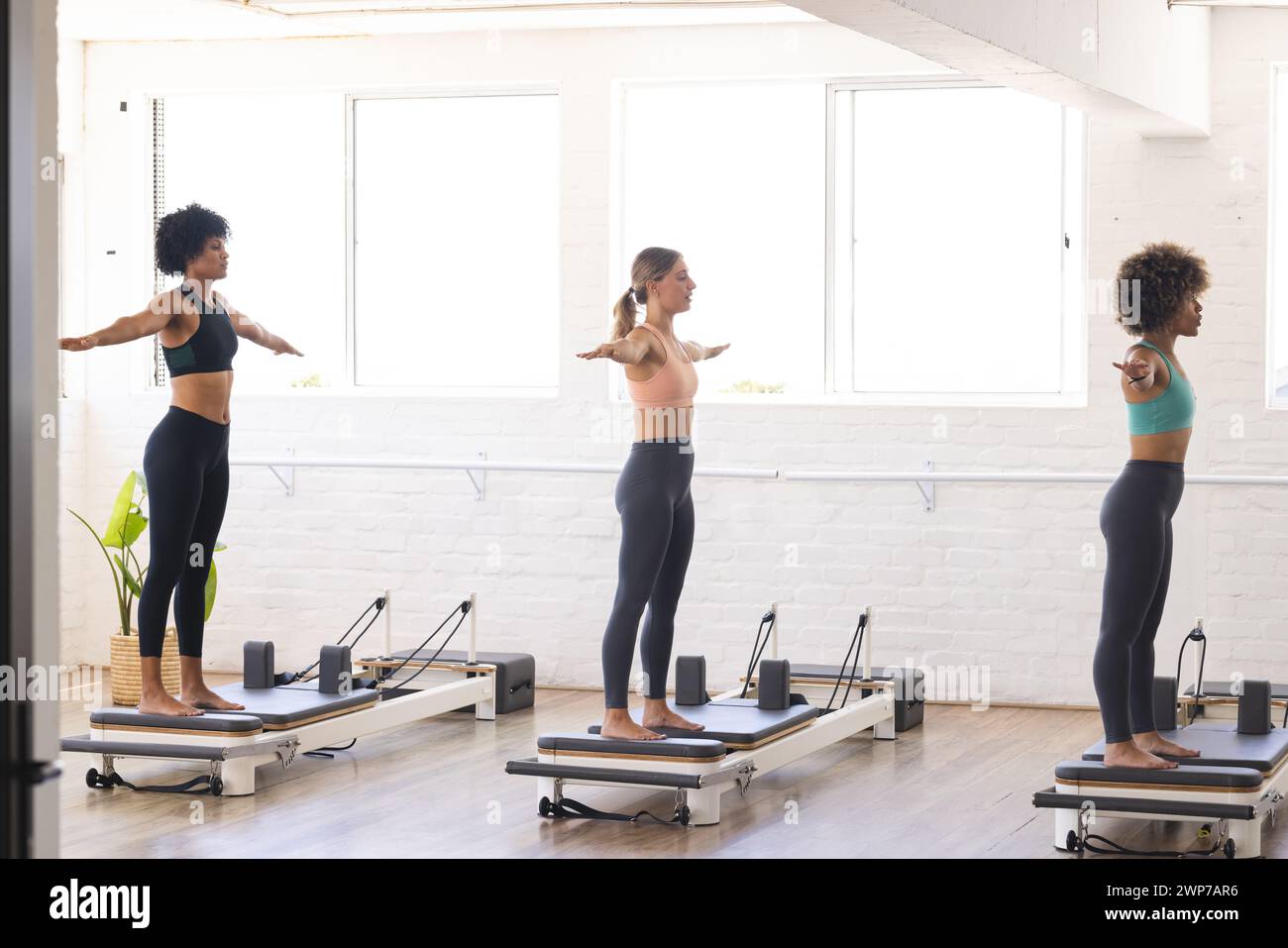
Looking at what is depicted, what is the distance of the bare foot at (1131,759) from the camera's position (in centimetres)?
424

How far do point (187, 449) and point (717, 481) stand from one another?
264 centimetres

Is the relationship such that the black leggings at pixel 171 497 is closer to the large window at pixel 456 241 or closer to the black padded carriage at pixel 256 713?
the black padded carriage at pixel 256 713

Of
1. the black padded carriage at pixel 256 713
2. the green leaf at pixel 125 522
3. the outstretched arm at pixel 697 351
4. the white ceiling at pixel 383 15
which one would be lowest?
the black padded carriage at pixel 256 713

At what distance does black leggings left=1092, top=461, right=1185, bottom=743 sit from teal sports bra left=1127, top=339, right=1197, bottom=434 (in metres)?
0.09

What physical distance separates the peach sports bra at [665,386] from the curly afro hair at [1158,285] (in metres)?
1.25

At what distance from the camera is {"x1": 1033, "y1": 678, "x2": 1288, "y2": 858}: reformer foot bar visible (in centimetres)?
414

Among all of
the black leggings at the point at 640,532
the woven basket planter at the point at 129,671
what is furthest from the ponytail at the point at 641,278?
the woven basket planter at the point at 129,671

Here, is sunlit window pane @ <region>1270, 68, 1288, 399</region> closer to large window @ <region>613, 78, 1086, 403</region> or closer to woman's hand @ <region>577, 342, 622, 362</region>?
large window @ <region>613, 78, 1086, 403</region>

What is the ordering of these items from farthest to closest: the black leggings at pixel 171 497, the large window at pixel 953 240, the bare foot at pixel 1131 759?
the large window at pixel 953 240, the black leggings at pixel 171 497, the bare foot at pixel 1131 759

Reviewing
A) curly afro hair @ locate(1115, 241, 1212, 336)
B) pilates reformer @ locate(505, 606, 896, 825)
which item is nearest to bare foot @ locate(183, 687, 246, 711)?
pilates reformer @ locate(505, 606, 896, 825)

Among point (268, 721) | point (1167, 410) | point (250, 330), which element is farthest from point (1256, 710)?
point (250, 330)

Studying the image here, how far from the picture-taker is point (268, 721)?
5.17 meters
